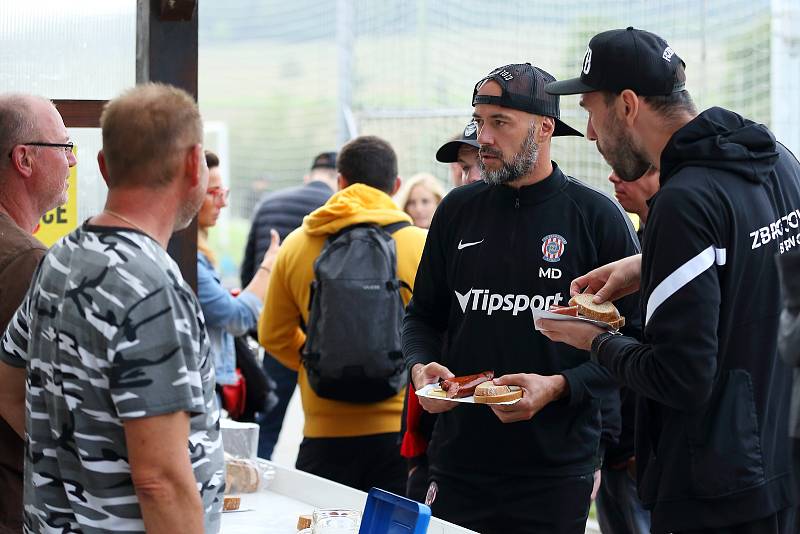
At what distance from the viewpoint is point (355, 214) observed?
4.66 m

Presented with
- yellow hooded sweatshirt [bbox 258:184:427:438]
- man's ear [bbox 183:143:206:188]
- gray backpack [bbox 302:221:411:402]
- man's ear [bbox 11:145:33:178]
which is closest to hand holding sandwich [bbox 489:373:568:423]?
man's ear [bbox 183:143:206:188]

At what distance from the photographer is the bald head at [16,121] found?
9.43 ft

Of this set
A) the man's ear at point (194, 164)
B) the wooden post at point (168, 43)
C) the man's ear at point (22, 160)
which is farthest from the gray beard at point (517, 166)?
the man's ear at point (194, 164)

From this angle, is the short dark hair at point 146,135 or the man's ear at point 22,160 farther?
the man's ear at point 22,160

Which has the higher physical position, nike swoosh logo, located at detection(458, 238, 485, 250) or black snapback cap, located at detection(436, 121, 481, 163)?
black snapback cap, located at detection(436, 121, 481, 163)

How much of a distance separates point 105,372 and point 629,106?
4.64 ft

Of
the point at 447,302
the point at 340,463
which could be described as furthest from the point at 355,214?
the point at 447,302

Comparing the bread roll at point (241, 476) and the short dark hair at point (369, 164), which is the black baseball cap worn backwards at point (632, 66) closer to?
the bread roll at point (241, 476)

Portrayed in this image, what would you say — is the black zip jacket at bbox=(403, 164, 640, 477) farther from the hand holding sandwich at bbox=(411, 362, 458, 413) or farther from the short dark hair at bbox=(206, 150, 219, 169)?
the short dark hair at bbox=(206, 150, 219, 169)

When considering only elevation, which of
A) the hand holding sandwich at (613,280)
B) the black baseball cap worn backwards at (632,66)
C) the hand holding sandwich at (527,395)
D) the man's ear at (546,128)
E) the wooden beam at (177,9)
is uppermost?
the wooden beam at (177,9)

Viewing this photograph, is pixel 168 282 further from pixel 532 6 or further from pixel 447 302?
pixel 532 6

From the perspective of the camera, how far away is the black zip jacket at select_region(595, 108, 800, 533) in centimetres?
239

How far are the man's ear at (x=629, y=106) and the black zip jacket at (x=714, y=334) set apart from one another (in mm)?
140

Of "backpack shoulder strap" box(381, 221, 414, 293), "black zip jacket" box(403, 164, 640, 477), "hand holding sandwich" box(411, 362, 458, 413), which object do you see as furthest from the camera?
"backpack shoulder strap" box(381, 221, 414, 293)
